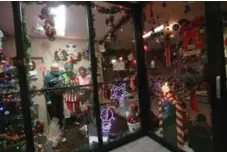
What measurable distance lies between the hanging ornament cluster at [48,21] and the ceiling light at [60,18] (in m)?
0.08

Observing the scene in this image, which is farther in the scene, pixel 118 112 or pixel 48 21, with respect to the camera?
pixel 118 112

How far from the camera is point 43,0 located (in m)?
2.11

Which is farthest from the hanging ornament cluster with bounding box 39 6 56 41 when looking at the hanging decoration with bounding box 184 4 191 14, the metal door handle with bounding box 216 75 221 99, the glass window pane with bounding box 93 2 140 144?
the metal door handle with bounding box 216 75 221 99

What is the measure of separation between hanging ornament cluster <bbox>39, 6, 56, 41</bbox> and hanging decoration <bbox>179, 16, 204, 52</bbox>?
72.3 inches

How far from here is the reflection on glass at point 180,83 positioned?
6.23ft

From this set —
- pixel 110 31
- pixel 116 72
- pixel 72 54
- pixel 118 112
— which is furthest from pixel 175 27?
pixel 118 112

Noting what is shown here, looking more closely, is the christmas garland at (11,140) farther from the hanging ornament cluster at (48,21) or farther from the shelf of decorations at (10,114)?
the hanging ornament cluster at (48,21)

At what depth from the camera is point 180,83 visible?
2244mm

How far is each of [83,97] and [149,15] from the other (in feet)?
6.06

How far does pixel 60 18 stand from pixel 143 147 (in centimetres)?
252

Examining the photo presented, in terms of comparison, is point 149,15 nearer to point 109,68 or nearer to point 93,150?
point 109,68

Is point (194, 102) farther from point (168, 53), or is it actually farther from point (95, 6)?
point (95, 6)

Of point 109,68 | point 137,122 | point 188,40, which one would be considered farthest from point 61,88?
point 188,40

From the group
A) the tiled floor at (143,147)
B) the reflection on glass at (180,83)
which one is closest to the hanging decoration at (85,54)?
the reflection on glass at (180,83)
